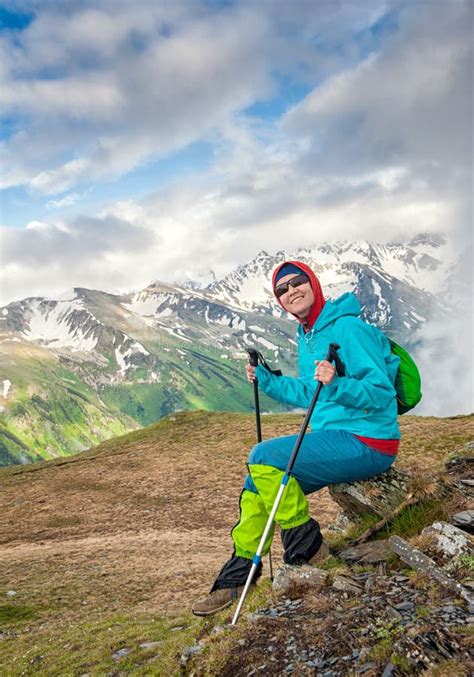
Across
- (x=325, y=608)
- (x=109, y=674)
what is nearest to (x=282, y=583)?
(x=325, y=608)

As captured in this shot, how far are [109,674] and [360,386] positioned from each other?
7658 mm

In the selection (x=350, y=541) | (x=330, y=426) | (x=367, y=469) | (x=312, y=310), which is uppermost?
(x=312, y=310)

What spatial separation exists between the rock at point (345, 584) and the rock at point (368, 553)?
2.54 feet

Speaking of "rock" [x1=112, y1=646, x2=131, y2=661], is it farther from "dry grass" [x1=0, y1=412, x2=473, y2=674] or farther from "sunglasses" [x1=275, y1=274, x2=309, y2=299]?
"sunglasses" [x1=275, y1=274, x2=309, y2=299]

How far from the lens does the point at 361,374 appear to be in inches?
309

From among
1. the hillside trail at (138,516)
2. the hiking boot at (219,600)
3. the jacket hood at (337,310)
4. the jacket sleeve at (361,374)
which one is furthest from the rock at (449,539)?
the hillside trail at (138,516)

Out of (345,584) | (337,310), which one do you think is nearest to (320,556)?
(345,584)

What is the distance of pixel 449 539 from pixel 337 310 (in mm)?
4303

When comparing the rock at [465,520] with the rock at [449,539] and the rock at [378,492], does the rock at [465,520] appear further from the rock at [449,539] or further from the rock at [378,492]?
the rock at [378,492]

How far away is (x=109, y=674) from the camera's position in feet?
30.2

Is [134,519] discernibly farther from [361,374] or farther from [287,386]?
[361,374]

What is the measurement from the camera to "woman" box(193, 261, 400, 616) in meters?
7.83

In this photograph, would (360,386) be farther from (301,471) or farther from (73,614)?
(73,614)

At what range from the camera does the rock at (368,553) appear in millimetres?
8266
